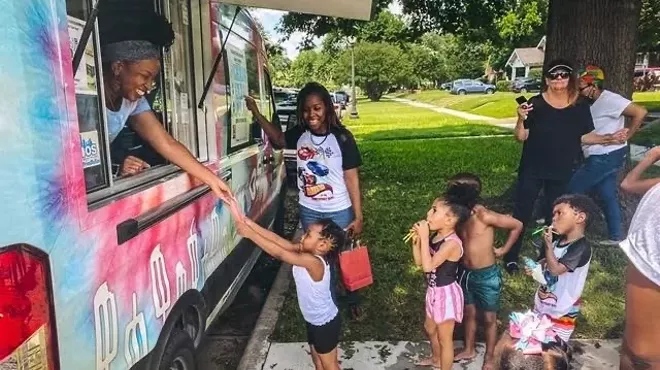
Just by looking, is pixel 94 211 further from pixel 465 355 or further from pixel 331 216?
pixel 465 355

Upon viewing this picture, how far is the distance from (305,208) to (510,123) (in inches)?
769

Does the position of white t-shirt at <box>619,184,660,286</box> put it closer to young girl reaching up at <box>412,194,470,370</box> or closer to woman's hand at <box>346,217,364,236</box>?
young girl reaching up at <box>412,194,470,370</box>

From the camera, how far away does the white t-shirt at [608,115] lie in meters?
4.57

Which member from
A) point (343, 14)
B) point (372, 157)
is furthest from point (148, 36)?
point (372, 157)

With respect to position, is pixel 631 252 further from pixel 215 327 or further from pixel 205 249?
pixel 215 327

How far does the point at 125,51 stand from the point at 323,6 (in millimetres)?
1401

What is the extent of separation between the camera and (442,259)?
264 centimetres

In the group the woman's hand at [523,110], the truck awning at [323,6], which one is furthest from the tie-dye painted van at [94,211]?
the woman's hand at [523,110]

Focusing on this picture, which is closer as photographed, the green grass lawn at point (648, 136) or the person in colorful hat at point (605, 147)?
the person in colorful hat at point (605, 147)

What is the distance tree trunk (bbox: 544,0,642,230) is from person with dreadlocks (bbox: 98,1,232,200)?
4.85 m

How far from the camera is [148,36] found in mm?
2309

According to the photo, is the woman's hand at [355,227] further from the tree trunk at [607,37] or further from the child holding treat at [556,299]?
the tree trunk at [607,37]

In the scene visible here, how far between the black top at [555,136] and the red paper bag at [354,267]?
6.08 ft

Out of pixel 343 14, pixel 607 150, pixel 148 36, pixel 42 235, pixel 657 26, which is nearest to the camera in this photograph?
pixel 42 235
